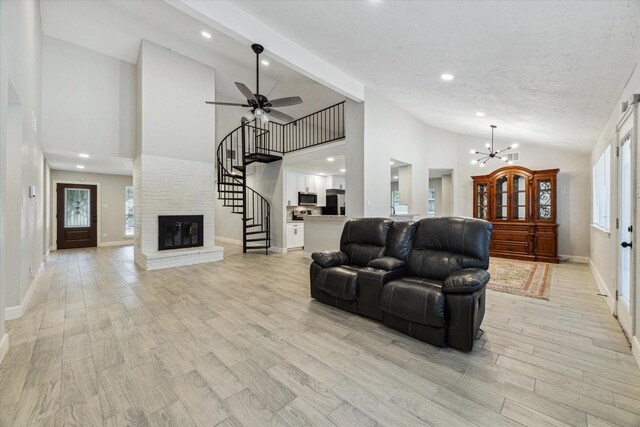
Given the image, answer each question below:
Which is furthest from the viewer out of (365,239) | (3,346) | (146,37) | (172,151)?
(172,151)

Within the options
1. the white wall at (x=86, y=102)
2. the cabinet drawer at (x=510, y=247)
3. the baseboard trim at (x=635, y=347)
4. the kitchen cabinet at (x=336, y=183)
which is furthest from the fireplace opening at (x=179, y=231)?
the cabinet drawer at (x=510, y=247)

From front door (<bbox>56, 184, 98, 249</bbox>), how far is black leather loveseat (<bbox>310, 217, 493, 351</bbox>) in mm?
8968

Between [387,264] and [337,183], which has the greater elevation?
[337,183]

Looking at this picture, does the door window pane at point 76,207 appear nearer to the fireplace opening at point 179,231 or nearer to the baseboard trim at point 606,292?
the fireplace opening at point 179,231

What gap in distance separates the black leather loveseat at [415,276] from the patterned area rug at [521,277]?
71.3 inches

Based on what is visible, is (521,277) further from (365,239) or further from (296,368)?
(296,368)

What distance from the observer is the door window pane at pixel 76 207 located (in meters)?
8.30

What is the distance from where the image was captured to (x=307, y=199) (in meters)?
8.66

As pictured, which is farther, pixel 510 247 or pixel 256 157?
pixel 256 157

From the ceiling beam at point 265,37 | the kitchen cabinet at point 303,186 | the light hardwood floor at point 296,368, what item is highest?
the ceiling beam at point 265,37

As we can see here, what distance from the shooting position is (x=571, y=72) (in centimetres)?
278

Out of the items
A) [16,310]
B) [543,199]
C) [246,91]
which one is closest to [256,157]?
[246,91]

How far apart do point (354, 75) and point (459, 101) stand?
74.2 inches

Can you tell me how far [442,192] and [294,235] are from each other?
5.07 metres
